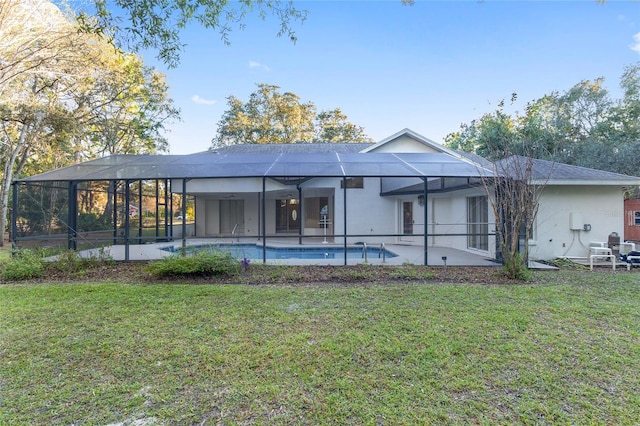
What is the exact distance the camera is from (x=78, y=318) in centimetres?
440

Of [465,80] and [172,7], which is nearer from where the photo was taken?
[172,7]

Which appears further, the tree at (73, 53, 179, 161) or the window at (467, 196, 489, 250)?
the tree at (73, 53, 179, 161)

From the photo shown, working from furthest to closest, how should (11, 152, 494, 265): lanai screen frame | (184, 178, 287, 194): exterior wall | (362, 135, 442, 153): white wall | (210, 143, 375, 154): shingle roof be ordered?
(210, 143, 375, 154): shingle roof → (362, 135, 442, 153): white wall → (184, 178, 287, 194): exterior wall → (11, 152, 494, 265): lanai screen frame

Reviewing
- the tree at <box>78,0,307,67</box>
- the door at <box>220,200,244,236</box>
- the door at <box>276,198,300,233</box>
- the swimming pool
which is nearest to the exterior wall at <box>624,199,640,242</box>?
the swimming pool

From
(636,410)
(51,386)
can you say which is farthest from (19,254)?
(636,410)

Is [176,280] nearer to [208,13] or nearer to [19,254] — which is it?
[19,254]

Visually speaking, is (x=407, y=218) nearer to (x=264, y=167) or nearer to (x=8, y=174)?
(x=264, y=167)

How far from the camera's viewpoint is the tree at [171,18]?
4.07m

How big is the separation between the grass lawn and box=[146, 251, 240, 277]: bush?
120 cm

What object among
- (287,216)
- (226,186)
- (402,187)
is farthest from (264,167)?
(287,216)

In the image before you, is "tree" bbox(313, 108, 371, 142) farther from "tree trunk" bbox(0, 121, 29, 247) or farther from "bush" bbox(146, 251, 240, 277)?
"bush" bbox(146, 251, 240, 277)

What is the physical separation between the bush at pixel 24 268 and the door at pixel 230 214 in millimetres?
11037

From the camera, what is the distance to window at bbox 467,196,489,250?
1016 cm

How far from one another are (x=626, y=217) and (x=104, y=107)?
26.4 m
